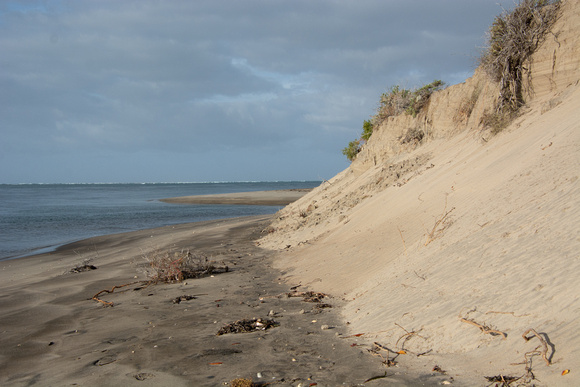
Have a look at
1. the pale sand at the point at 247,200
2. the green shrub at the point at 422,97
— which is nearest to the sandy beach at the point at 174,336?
the green shrub at the point at 422,97

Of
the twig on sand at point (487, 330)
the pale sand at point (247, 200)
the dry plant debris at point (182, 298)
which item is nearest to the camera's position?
the twig on sand at point (487, 330)

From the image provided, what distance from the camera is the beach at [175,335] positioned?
15.3ft

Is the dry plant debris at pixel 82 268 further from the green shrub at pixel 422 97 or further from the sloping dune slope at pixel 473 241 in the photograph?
the green shrub at pixel 422 97

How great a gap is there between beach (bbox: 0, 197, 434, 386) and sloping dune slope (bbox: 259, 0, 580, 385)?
56 cm

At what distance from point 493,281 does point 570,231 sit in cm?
101

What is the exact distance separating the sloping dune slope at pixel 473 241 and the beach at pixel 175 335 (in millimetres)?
557

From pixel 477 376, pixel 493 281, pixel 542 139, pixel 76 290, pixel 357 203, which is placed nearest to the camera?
pixel 477 376

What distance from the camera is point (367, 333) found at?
550 cm

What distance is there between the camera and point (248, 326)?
6070mm

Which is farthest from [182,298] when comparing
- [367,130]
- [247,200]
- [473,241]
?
[247,200]

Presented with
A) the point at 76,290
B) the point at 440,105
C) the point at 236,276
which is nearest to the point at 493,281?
the point at 236,276

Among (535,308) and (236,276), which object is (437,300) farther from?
(236,276)

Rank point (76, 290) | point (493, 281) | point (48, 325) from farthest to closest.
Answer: point (76, 290) < point (48, 325) < point (493, 281)

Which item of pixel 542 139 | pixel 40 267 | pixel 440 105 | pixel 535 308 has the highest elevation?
pixel 440 105
